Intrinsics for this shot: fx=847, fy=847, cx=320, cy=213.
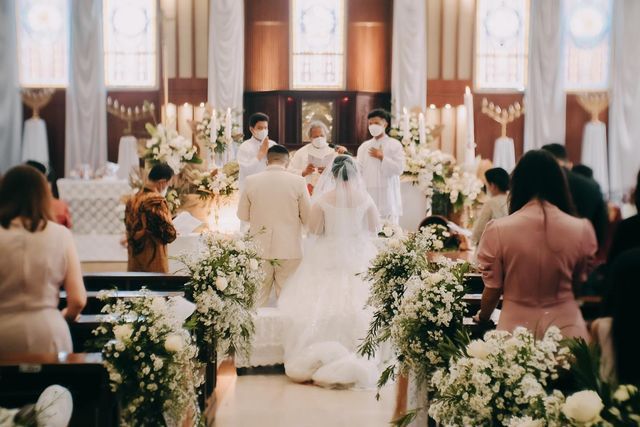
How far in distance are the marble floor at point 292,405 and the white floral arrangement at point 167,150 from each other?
3511 mm

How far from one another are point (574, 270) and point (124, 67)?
13.6 meters

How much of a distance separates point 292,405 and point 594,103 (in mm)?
11808

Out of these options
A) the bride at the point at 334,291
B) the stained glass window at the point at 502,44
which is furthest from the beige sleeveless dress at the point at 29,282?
the stained glass window at the point at 502,44

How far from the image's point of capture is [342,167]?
22.0 feet

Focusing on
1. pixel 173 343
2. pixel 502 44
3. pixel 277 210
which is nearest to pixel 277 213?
pixel 277 210

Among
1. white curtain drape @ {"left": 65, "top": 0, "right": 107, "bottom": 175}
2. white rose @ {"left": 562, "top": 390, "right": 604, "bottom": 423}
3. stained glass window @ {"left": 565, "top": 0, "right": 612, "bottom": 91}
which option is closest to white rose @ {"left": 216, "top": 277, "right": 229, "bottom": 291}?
white rose @ {"left": 562, "top": 390, "right": 604, "bottom": 423}

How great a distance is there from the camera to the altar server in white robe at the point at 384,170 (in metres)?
9.80

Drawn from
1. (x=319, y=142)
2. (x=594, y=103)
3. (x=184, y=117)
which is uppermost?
(x=594, y=103)

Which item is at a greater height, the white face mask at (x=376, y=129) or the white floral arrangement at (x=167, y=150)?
the white face mask at (x=376, y=129)

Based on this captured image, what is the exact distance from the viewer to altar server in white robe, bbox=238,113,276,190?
9234 mm

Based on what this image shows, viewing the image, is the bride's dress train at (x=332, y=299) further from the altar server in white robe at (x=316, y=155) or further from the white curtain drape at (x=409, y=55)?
the white curtain drape at (x=409, y=55)

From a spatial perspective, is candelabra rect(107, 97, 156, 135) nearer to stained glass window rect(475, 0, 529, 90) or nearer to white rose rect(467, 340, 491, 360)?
stained glass window rect(475, 0, 529, 90)

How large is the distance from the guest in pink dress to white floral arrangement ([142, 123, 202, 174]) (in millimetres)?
6055

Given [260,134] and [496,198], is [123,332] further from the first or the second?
[260,134]
